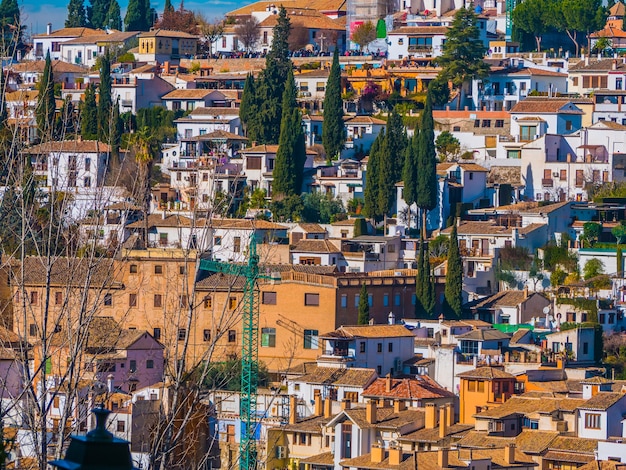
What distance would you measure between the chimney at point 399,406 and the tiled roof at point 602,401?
4671 mm

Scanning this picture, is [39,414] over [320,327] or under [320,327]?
over

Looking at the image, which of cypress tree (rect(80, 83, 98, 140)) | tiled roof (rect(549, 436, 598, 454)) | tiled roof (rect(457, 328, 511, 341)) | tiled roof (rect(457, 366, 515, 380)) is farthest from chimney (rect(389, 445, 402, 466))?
cypress tree (rect(80, 83, 98, 140))

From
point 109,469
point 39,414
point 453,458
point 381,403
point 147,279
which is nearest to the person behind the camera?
point 109,469

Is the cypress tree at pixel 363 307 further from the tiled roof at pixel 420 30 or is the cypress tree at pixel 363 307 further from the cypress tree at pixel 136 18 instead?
the cypress tree at pixel 136 18

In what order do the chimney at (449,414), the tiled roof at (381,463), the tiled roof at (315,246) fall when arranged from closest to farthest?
1. the tiled roof at (381,463)
2. the chimney at (449,414)
3. the tiled roof at (315,246)

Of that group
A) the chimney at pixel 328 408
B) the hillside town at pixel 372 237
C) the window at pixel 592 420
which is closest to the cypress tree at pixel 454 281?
the hillside town at pixel 372 237

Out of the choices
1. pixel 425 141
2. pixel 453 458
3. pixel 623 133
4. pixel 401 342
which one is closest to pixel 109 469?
pixel 453 458

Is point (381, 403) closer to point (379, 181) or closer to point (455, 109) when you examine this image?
point (379, 181)

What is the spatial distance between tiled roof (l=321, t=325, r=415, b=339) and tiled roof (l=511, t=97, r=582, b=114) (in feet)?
58.7

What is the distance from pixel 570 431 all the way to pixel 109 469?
34.7 m

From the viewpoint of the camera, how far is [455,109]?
72.6 meters

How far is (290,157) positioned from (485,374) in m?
17.1

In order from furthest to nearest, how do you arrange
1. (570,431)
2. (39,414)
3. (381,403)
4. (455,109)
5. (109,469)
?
(455,109) → (381,403) → (570,431) → (39,414) → (109,469)

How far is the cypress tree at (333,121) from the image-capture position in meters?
66.9
